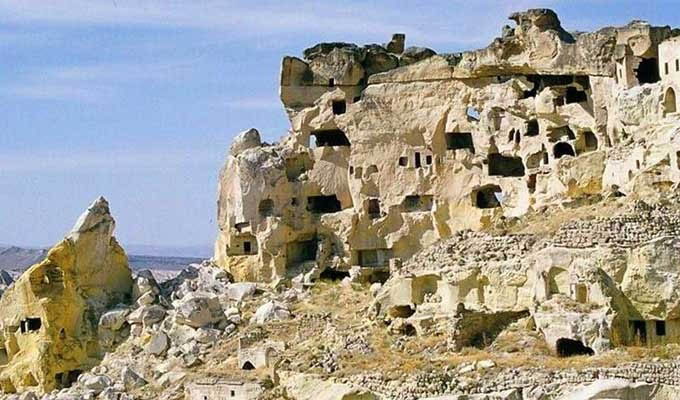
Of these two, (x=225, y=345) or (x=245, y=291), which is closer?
(x=225, y=345)

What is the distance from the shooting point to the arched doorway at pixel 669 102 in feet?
133

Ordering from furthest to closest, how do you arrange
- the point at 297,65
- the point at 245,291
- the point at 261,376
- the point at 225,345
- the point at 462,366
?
the point at 297,65
the point at 245,291
the point at 225,345
the point at 261,376
the point at 462,366

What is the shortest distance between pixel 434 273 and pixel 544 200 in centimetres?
752

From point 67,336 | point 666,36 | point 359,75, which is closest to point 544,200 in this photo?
point 666,36

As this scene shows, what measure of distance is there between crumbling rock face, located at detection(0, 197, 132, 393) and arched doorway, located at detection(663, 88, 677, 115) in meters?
17.9

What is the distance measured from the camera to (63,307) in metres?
48.0

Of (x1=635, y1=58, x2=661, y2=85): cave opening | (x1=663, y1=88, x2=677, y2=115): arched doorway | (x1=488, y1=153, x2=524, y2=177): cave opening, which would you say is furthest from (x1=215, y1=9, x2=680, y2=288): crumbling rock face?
(x1=663, y1=88, x2=677, y2=115): arched doorway

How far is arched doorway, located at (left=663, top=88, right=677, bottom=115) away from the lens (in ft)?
133

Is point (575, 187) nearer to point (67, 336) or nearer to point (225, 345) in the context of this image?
point (225, 345)

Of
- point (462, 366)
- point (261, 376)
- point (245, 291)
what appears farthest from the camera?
point (245, 291)

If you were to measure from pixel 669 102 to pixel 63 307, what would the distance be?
19.6 m

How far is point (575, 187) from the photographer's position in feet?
140

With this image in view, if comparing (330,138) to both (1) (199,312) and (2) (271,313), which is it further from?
(1) (199,312)

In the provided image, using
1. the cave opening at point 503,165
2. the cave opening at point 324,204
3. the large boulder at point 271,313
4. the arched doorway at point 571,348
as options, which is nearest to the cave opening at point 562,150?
the cave opening at point 503,165
